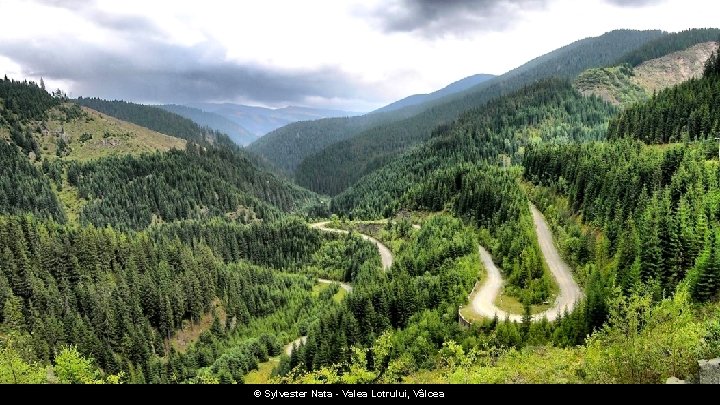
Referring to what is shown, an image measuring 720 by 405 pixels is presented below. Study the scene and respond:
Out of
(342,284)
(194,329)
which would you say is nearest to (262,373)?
(194,329)

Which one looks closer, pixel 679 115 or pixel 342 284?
pixel 679 115

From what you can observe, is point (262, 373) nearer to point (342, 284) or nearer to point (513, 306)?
point (513, 306)

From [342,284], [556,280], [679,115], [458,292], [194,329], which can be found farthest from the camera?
[342,284]

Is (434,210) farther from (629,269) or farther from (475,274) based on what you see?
(629,269)

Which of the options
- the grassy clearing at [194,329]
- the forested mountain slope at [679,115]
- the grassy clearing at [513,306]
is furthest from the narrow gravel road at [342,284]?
the forested mountain slope at [679,115]

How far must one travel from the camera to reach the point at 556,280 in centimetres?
9962

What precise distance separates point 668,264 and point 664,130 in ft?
351

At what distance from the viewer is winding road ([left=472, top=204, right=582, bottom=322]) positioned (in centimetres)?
8575

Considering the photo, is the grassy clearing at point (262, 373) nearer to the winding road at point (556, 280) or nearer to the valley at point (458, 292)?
the valley at point (458, 292)

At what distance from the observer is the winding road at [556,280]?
85750 millimetres

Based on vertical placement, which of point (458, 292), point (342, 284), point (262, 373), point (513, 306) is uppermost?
point (458, 292)

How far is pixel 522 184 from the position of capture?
572 ft
